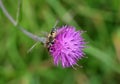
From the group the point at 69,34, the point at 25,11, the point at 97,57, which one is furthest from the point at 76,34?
the point at 25,11

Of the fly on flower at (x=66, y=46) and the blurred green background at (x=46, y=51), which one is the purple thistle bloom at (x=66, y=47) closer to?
the fly on flower at (x=66, y=46)

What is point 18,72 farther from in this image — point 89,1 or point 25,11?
point 89,1

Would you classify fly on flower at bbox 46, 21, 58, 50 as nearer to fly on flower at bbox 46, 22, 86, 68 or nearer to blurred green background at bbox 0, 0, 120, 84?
fly on flower at bbox 46, 22, 86, 68

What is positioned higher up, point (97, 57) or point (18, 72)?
point (97, 57)

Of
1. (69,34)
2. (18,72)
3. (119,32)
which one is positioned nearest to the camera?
(69,34)

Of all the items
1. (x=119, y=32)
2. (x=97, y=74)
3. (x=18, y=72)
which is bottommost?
(x=18, y=72)

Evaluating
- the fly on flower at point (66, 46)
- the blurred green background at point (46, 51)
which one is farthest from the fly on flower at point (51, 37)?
the blurred green background at point (46, 51)

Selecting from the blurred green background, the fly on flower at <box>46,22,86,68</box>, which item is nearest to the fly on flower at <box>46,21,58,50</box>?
the fly on flower at <box>46,22,86,68</box>
